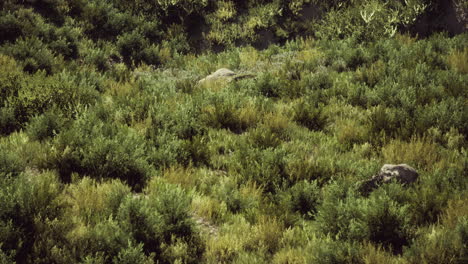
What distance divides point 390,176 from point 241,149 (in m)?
2.28

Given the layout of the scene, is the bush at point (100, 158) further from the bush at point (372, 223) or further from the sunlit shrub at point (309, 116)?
the sunlit shrub at point (309, 116)

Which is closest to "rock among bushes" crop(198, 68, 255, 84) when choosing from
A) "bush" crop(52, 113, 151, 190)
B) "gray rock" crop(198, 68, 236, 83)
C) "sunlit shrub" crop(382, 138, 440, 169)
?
"gray rock" crop(198, 68, 236, 83)

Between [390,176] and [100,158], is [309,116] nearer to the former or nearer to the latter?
[390,176]

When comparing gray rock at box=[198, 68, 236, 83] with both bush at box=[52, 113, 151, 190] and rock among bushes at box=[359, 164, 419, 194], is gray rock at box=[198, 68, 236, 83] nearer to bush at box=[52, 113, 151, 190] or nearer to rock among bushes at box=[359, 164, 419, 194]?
bush at box=[52, 113, 151, 190]

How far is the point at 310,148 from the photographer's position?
21.1 feet

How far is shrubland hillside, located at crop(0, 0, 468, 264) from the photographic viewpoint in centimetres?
400

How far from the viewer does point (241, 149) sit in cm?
627

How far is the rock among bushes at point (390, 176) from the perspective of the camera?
197 inches

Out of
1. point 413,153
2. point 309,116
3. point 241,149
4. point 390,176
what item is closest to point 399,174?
point 390,176

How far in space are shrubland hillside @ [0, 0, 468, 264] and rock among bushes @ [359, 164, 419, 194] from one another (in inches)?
2.6

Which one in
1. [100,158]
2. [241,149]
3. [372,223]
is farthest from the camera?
[241,149]

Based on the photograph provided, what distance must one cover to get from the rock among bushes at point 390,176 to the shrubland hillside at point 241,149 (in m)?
0.07

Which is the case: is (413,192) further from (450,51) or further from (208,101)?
(450,51)

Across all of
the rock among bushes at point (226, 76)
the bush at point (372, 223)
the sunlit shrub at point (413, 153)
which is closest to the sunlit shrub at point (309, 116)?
the sunlit shrub at point (413, 153)
